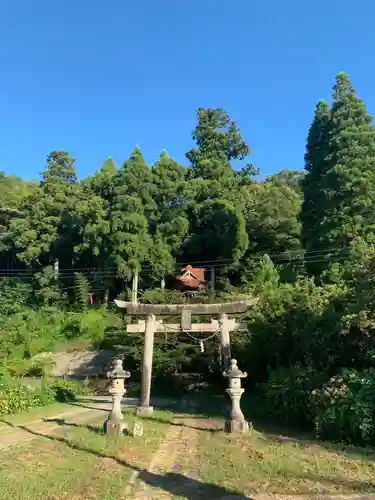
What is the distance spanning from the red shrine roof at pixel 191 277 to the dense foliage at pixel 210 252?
71 centimetres

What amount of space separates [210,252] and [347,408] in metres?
20.3

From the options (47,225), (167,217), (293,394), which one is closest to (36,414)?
(293,394)

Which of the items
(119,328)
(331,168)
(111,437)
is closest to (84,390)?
(119,328)

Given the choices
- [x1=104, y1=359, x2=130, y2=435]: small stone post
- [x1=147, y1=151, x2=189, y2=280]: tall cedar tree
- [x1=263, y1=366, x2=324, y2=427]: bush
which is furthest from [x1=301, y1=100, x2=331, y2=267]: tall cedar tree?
[x1=104, y1=359, x2=130, y2=435]: small stone post

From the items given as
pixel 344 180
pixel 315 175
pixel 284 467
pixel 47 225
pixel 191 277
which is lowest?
pixel 284 467

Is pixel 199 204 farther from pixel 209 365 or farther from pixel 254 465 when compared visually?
pixel 254 465

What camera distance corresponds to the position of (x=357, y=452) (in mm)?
6523

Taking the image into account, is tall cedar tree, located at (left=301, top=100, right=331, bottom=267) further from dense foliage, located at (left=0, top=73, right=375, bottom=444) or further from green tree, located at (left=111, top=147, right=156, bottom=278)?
green tree, located at (left=111, top=147, right=156, bottom=278)

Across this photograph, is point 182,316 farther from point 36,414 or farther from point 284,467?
point 284,467

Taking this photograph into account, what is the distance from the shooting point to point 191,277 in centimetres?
2495

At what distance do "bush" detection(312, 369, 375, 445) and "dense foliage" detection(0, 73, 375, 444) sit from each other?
0.61 meters

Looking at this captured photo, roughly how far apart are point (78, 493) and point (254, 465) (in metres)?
2.32

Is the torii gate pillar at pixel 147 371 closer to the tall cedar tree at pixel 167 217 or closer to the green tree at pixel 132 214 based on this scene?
the green tree at pixel 132 214

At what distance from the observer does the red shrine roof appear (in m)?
24.6
